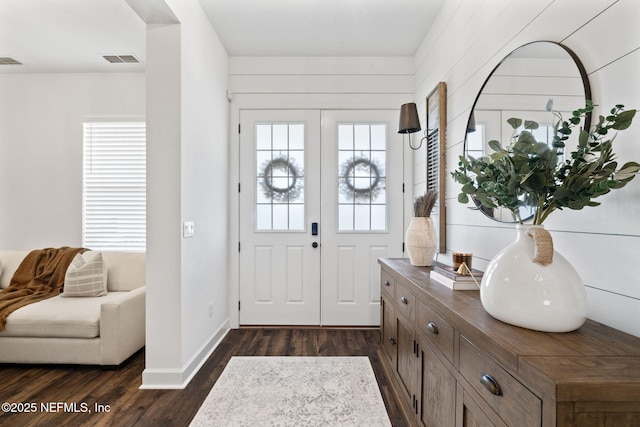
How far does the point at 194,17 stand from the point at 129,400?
2.78 m

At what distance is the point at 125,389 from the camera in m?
2.17

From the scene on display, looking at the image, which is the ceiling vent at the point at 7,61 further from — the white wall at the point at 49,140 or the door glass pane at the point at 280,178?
the door glass pane at the point at 280,178

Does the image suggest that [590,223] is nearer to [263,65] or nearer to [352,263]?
[352,263]

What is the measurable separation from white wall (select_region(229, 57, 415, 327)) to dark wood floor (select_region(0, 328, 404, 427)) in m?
0.99

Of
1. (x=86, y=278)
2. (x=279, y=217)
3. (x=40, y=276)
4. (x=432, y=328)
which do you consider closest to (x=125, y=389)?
(x=86, y=278)

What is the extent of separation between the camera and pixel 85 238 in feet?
11.9

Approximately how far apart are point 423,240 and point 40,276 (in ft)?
11.5

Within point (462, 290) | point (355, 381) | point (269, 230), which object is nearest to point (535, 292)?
point (462, 290)

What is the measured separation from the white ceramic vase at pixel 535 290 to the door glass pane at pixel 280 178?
2494 mm

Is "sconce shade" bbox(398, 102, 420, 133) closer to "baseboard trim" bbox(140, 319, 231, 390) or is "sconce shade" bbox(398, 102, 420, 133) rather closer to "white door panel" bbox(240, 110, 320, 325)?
"white door panel" bbox(240, 110, 320, 325)

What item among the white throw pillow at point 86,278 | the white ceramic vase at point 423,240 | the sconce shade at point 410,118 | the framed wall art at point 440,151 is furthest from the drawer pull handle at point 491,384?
the white throw pillow at point 86,278

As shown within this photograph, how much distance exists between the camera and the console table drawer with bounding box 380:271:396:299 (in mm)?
2160

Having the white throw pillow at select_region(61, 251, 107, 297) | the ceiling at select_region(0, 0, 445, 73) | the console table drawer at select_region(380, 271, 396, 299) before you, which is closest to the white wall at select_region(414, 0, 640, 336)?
the console table drawer at select_region(380, 271, 396, 299)

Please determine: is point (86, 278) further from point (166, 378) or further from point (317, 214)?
point (317, 214)
